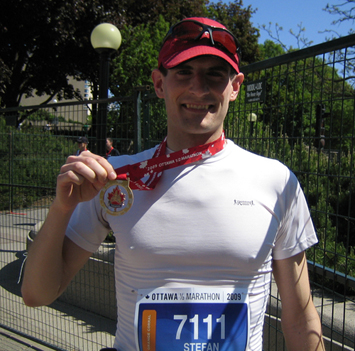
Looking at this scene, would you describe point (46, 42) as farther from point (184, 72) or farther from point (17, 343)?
point (184, 72)

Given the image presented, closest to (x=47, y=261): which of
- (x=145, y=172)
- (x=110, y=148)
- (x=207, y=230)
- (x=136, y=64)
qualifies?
(x=145, y=172)

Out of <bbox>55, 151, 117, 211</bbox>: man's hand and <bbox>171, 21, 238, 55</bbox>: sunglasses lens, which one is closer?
<bbox>55, 151, 117, 211</bbox>: man's hand

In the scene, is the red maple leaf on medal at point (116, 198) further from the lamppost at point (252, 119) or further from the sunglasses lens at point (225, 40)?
the lamppost at point (252, 119)

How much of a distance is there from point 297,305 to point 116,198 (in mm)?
812

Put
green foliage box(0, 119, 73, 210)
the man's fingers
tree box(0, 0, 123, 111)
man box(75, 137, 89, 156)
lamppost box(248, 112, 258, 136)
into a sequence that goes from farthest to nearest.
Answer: tree box(0, 0, 123, 111)
green foliage box(0, 119, 73, 210)
man box(75, 137, 89, 156)
lamppost box(248, 112, 258, 136)
the man's fingers

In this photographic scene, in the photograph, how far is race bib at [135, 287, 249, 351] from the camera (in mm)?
1358

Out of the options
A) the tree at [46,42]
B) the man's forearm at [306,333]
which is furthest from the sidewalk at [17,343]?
the tree at [46,42]

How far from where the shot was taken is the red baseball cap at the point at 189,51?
4.96 ft

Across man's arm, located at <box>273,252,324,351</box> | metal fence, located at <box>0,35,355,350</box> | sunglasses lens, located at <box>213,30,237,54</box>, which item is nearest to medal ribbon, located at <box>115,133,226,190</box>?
sunglasses lens, located at <box>213,30,237,54</box>

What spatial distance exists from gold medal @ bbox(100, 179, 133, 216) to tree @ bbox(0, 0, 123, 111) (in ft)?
54.6

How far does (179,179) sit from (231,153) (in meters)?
0.25

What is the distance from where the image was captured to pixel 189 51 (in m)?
1.52

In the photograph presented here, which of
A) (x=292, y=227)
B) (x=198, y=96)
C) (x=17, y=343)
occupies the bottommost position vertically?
(x=17, y=343)

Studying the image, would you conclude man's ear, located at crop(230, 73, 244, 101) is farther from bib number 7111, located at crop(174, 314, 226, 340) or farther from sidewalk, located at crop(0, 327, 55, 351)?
sidewalk, located at crop(0, 327, 55, 351)
